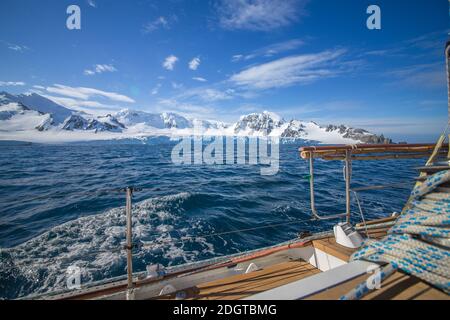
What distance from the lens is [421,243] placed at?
1.46 meters

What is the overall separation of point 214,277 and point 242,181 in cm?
843

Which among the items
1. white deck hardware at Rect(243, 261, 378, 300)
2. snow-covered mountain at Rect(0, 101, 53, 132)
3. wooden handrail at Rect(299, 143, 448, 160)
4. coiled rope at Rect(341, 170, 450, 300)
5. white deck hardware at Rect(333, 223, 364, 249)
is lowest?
white deck hardware at Rect(333, 223, 364, 249)

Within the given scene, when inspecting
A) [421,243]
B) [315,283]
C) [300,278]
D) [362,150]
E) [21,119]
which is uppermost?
[21,119]

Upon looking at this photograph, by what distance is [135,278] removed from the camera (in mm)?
2219

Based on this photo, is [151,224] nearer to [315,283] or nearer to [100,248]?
[100,248]

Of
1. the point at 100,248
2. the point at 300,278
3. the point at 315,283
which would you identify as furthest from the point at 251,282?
the point at 100,248

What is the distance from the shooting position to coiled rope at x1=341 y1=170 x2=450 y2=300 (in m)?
1.33

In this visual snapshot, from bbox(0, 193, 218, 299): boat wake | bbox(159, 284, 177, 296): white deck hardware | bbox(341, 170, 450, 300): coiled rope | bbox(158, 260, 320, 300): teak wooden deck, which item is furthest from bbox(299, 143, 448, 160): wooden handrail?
bbox(159, 284, 177, 296): white deck hardware

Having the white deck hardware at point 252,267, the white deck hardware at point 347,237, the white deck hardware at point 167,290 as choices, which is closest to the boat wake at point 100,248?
the white deck hardware at point 167,290

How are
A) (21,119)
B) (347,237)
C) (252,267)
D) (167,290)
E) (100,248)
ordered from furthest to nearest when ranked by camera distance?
(21,119) < (100,248) < (347,237) < (252,267) < (167,290)

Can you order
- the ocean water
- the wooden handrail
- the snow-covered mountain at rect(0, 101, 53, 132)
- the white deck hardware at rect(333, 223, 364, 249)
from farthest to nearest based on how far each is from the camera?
the snow-covered mountain at rect(0, 101, 53, 132), the ocean water, the wooden handrail, the white deck hardware at rect(333, 223, 364, 249)

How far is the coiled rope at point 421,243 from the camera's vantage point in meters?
1.33

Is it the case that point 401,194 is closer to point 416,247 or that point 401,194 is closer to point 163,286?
point 416,247

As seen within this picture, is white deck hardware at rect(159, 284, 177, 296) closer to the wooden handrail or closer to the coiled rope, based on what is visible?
the coiled rope
